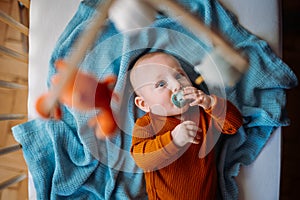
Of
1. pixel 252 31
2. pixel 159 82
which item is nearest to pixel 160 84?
pixel 159 82

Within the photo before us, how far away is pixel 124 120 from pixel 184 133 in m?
0.17

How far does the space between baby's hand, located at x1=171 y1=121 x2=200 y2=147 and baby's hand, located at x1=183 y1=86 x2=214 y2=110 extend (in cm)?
5

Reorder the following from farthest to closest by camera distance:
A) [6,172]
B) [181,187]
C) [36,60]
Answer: [6,172] < [36,60] < [181,187]

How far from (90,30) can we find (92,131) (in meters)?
0.25

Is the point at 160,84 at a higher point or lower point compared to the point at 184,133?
higher

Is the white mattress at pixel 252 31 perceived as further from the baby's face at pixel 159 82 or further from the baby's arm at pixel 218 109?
the baby's face at pixel 159 82

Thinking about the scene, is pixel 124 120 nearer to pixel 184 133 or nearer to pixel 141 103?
pixel 141 103

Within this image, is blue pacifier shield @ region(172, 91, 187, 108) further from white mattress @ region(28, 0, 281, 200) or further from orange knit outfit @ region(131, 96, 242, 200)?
white mattress @ region(28, 0, 281, 200)

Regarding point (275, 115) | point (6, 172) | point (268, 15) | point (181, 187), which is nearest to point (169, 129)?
point (181, 187)

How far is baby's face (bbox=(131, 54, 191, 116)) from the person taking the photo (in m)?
0.86

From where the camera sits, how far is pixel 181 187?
87 cm

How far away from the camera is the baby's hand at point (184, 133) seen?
83 cm

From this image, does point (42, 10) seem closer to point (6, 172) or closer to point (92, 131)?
point (92, 131)

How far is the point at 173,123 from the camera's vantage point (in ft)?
2.88
